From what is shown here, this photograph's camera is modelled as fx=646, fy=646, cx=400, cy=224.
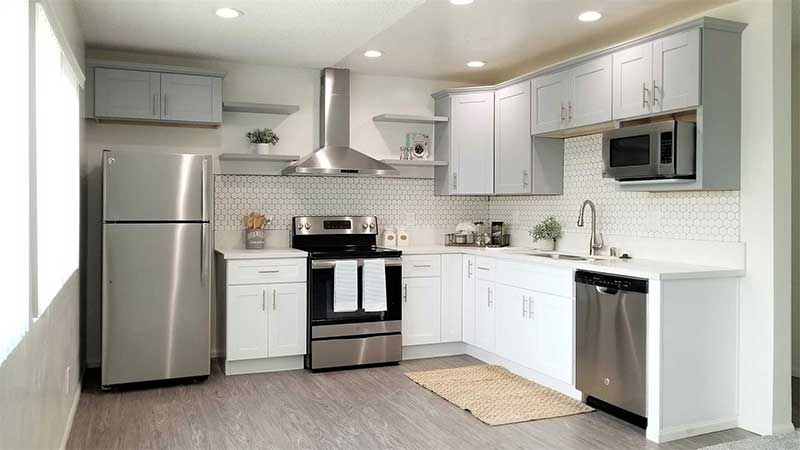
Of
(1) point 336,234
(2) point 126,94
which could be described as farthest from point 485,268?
(2) point 126,94

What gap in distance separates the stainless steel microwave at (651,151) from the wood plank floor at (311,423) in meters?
1.48

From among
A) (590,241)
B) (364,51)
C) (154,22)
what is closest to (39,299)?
(154,22)

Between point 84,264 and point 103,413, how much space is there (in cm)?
135

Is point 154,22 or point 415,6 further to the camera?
point 154,22

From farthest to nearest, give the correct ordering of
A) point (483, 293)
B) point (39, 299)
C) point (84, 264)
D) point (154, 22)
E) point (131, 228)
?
point (483, 293) < point (84, 264) < point (131, 228) < point (154, 22) < point (39, 299)

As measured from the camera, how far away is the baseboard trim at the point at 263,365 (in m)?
4.82

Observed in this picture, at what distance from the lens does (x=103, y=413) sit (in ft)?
12.9

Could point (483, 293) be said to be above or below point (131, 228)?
below

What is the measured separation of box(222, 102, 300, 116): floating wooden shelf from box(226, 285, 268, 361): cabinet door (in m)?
1.42

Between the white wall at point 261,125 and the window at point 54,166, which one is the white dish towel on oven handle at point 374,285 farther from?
the window at point 54,166

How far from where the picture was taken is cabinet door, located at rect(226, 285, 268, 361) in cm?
474

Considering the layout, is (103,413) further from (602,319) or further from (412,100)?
(412,100)

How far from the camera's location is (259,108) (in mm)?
5133

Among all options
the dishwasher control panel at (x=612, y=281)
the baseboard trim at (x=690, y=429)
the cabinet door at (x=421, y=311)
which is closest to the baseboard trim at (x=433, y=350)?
the cabinet door at (x=421, y=311)
